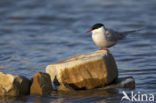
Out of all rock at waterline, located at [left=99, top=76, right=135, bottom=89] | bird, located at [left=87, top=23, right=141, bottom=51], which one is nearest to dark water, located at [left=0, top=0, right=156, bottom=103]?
rock at waterline, located at [left=99, top=76, right=135, bottom=89]

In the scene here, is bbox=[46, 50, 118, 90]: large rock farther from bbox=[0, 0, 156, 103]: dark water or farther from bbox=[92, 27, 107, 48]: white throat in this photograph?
bbox=[92, 27, 107, 48]: white throat

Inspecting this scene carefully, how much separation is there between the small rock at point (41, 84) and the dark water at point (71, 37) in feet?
0.41

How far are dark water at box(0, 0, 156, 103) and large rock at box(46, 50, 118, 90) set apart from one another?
0.16 m

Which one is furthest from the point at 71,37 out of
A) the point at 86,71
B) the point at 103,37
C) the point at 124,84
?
the point at 86,71

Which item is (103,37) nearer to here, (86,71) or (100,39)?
(100,39)

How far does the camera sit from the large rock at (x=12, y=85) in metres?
5.58

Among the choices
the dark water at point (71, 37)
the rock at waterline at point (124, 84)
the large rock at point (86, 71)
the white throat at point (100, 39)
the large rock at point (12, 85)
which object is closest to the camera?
the large rock at point (12, 85)

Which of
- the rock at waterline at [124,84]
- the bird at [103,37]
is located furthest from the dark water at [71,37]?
the bird at [103,37]

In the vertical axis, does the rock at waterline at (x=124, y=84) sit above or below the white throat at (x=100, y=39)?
below

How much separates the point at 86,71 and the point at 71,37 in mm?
4770

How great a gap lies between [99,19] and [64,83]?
7026 mm

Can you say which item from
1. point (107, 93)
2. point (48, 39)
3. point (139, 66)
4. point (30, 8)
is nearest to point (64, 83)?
point (107, 93)

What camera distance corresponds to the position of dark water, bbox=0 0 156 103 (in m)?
6.29

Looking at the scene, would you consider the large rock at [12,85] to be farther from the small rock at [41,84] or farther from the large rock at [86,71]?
the large rock at [86,71]
